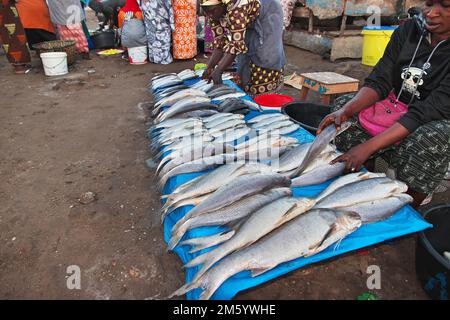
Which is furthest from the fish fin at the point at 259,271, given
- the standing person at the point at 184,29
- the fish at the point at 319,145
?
the standing person at the point at 184,29

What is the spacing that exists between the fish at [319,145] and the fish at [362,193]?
41 centimetres

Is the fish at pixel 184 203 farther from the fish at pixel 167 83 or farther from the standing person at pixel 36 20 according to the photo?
the standing person at pixel 36 20

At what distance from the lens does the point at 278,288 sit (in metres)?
2.04

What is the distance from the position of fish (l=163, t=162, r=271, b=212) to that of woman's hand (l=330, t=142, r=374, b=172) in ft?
2.06

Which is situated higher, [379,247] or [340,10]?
[340,10]

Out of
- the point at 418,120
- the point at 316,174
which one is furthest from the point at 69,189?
the point at 418,120

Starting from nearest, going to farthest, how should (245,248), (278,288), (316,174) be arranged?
(245,248), (278,288), (316,174)

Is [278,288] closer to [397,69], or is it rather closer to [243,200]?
[243,200]

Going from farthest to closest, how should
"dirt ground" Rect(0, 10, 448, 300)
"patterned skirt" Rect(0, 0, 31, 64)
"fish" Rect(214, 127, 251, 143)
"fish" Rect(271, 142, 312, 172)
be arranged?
"patterned skirt" Rect(0, 0, 31, 64) < "fish" Rect(214, 127, 251, 143) < "fish" Rect(271, 142, 312, 172) < "dirt ground" Rect(0, 10, 448, 300)

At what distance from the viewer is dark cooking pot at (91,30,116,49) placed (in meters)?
9.55

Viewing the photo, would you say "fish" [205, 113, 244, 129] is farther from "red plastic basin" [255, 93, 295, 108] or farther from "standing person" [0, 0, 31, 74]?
"standing person" [0, 0, 31, 74]

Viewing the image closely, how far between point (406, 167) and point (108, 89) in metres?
5.69

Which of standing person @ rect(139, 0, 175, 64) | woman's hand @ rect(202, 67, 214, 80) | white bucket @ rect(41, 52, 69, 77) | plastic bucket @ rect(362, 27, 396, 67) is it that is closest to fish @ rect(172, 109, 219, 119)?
woman's hand @ rect(202, 67, 214, 80)

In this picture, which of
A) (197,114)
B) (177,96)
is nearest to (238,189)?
(197,114)
